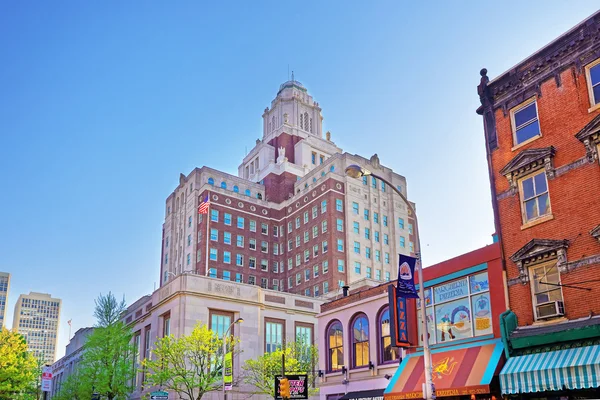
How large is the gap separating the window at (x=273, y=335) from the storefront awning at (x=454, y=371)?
95.2 ft

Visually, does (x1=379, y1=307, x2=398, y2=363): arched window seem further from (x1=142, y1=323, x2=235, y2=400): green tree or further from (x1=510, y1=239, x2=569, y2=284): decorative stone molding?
(x1=142, y1=323, x2=235, y2=400): green tree

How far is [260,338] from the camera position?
5441 centimetres

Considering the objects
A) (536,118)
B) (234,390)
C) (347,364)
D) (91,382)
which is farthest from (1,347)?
(536,118)

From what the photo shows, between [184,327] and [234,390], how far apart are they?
6.85 m

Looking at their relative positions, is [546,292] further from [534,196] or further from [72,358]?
[72,358]

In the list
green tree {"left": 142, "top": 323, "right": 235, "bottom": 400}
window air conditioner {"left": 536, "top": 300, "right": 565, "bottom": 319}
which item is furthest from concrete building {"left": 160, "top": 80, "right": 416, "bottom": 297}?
window air conditioner {"left": 536, "top": 300, "right": 565, "bottom": 319}

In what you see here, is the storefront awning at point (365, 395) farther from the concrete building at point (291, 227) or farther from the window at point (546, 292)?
the concrete building at point (291, 227)

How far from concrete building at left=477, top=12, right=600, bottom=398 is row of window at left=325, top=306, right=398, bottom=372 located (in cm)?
968

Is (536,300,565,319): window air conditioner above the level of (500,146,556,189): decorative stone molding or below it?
below

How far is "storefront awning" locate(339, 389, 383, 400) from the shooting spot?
3009cm

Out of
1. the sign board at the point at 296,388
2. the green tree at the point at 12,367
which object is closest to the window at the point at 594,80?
the sign board at the point at 296,388

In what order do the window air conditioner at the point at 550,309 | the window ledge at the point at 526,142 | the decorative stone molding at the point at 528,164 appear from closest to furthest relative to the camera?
the window air conditioner at the point at 550,309 < the decorative stone molding at the point at 528,164 < the window ledge at the point at 526,142

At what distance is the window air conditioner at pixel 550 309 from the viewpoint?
2075 centimetres

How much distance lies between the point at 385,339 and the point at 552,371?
12.9 meters
